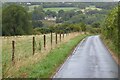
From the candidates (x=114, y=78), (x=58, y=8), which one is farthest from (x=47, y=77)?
(x=58, y=8)

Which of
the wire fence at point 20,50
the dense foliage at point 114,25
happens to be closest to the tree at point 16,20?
the wire fence at point 20,50

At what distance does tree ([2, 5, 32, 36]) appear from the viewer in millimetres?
103625

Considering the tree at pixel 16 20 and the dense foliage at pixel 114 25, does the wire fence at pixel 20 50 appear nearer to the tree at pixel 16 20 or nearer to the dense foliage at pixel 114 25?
the dense foliage at pixel 114 25

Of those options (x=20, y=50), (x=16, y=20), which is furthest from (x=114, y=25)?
(x=16, y=20)

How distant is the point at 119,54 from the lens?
24297 mm

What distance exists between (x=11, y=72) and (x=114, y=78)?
427cm

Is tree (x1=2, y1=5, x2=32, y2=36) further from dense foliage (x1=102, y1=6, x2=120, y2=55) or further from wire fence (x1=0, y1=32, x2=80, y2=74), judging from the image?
dense foliage (x1=102, y1=6, x2=120, y2=55)

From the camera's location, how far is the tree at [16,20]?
340 ft

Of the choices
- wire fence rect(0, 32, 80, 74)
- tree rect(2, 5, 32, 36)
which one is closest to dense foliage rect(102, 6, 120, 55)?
wire fence rect(0, 32, 80, 74)

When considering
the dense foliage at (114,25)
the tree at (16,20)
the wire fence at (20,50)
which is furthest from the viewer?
the tree at (16,20)

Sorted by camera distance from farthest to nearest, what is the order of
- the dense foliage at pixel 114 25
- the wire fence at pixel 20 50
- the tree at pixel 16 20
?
the tree at pixel 16 20 → the dense foliage at pixel 114 25 → the wire fence at pixel 20 50

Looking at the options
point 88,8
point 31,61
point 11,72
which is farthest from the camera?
point 88,8

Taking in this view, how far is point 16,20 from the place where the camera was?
360 feet

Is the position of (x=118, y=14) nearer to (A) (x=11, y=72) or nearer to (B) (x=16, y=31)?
(A) (x=11, y=72)
